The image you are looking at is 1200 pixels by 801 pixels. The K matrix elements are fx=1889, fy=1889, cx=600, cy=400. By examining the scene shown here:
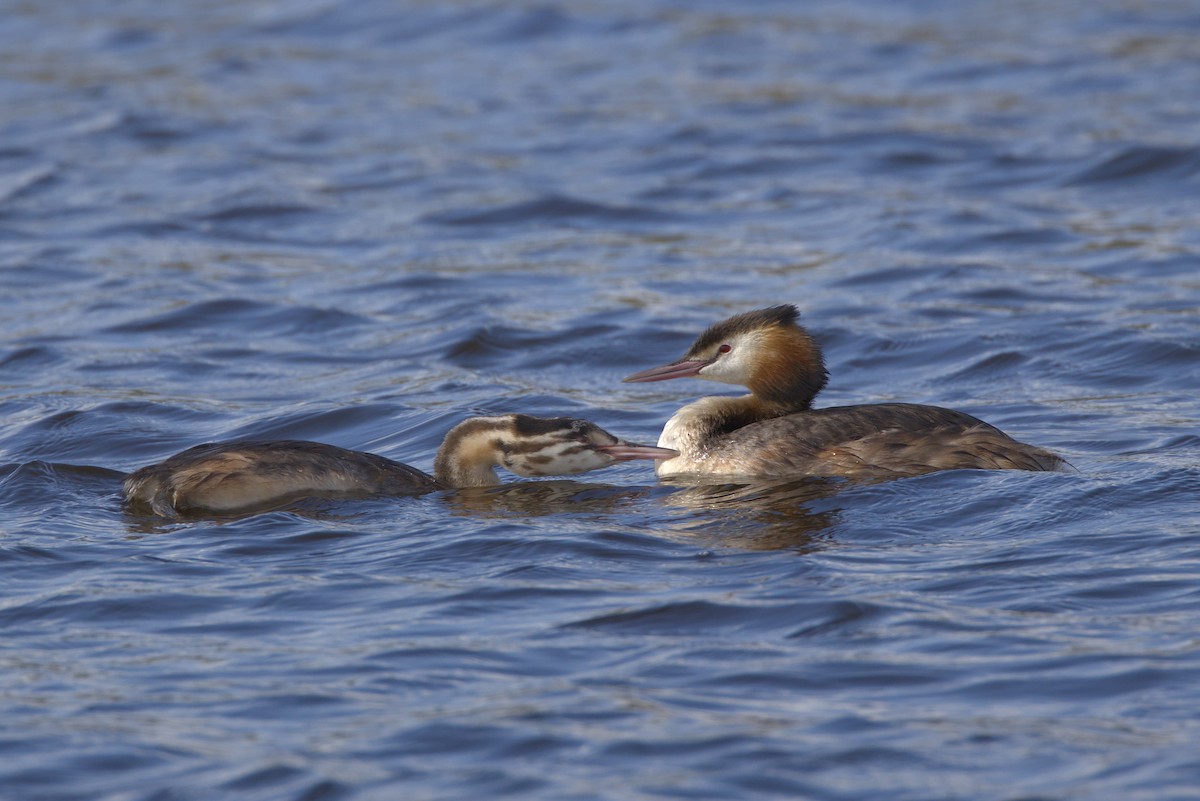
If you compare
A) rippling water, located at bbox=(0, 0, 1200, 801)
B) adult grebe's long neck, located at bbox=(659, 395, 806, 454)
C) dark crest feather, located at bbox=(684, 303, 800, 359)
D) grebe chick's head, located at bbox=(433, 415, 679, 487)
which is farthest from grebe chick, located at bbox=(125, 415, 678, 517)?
dark crest feather, located at bbox=(684, 303, 800, 359)

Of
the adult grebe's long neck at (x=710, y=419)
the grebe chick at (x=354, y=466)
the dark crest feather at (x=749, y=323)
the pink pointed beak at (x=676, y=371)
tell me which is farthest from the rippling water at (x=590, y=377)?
the dark crest feather at (x=749, y=323)

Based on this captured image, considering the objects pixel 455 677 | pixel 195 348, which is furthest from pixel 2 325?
pixel 455 677

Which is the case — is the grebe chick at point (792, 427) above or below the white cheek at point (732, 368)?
below

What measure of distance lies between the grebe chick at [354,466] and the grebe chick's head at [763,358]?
0.80 m

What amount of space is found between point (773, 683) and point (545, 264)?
9.06 metres

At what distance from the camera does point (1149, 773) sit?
5531 mm

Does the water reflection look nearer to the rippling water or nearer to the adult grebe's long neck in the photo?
the rippling water

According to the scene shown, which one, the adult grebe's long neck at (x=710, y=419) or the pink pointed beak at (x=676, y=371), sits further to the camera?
the pink pointed beak at (x=676, y=371)

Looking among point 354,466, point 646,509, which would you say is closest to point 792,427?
point 646,509

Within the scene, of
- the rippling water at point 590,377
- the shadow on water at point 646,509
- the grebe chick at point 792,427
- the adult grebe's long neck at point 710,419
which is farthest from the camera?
the adult grebe's long neck at point 710,419

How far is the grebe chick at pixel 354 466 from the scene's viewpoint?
8336 mm

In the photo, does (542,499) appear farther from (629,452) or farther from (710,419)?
(710,419)

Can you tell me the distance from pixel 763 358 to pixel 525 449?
5.06 feet

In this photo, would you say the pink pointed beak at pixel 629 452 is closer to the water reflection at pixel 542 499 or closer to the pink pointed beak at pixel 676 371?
the water reflection at pixel 542 499
